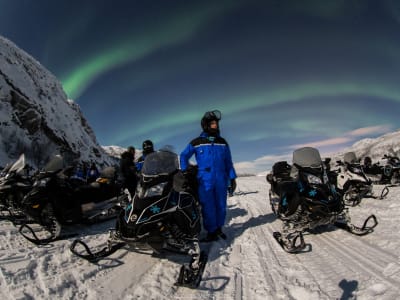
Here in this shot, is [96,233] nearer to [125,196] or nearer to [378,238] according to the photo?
[125,196]

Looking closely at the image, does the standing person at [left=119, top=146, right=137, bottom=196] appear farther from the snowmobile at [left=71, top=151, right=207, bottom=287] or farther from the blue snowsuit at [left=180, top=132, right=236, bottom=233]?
the snowmobile at [left=71, top=151, right=207, bottom=287]

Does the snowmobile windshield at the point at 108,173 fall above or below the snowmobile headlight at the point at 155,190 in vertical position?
above

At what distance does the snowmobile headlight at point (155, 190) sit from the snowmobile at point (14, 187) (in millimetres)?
3706

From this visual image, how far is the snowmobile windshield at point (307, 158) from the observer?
14.3 feet

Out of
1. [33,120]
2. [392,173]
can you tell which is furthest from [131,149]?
[33,120]

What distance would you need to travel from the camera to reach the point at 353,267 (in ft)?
9.48

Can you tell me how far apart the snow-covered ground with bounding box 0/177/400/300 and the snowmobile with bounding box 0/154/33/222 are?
55.6 inches

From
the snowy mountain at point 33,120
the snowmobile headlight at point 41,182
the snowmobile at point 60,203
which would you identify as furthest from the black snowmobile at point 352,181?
the snowy mountain at point 33,120

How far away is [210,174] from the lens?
469cm

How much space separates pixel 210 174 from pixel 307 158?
5.47ft

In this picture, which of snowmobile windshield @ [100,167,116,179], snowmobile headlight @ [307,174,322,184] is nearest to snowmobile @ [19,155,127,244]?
snowmobile windshield @ [100,167,116,179]

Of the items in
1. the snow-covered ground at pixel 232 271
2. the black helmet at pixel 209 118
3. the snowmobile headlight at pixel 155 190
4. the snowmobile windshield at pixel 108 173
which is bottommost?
the snow-covered ground at pixel 232 271

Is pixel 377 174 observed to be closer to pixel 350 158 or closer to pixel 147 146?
pixel 350 158

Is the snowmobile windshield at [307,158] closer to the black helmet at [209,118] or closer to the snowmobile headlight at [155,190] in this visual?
the black helmet at [209,118]
